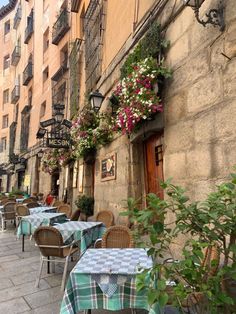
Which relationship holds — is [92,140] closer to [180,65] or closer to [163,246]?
[180,65]

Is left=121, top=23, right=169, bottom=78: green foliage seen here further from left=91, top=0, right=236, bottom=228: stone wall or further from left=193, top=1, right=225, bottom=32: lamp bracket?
left=193, top=1, right=225, bottom=32: lamp bracket

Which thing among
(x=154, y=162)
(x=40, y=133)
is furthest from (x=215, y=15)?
(x=40, y=133)

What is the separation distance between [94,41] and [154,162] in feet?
18.9

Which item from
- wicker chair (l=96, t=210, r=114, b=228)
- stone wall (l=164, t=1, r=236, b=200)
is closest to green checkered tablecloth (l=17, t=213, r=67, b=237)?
wicker chair (l=96, t=210, r=114, b=228)

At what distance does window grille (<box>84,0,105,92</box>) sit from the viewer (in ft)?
27.8

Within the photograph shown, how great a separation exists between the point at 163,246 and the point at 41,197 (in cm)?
1372

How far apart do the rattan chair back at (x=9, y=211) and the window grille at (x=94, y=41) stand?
15.4ft

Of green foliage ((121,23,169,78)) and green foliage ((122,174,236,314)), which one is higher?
green foliage ((121,23,169,78))

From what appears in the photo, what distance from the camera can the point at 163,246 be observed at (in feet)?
5.77

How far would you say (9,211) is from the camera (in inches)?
336

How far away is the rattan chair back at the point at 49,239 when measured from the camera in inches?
157

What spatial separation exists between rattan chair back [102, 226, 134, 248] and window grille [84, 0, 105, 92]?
19.4 ft

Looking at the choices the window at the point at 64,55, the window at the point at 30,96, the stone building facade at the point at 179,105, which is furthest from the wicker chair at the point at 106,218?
the window at the point at 30,96

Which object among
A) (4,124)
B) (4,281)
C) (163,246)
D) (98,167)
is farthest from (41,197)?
(4,124)
